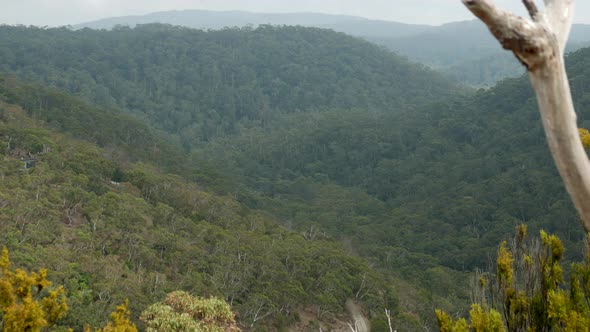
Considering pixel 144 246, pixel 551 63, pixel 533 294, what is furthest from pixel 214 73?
pixel 551 63

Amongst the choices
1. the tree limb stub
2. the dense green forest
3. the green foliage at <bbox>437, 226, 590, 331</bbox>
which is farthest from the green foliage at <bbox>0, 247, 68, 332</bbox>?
the dense green forest

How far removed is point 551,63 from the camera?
244 cm

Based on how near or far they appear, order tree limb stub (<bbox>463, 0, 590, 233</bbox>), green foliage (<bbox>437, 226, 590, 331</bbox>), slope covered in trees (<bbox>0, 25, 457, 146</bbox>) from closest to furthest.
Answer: tree limb stub (<bbox>463, 0, 590, 233</bbox>)
green foliage (<bbox>437, 226, 590, 331</bbox>)
slope covered in trees (<bbox>0, 25, 457, 146</bbox>)

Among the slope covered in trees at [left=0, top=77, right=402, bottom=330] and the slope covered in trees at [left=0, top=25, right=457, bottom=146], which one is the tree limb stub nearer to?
the slope covered in trees at [left=0, top=77, right=402, bottom=330]

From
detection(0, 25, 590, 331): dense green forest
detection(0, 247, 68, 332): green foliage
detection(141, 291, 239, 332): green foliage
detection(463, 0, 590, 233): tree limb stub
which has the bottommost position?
detection(0, 25, 590, 331): dense green forest

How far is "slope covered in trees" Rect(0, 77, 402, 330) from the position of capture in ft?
55.9

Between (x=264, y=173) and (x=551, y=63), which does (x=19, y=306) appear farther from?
(x=264, y=173)

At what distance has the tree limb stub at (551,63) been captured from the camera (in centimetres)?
237

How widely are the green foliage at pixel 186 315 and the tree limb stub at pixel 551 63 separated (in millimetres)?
10589

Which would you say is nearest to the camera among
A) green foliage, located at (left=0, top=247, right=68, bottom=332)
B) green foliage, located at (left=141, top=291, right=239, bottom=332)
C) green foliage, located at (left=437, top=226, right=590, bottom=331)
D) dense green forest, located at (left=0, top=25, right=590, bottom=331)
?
green foliage, located at (left=437, top=226, right=590, bottom=331)

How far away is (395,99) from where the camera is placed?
88.9 metres

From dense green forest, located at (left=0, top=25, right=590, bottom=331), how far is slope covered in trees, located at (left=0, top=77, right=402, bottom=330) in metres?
0.09

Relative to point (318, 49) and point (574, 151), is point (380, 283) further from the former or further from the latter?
point (318, 49)

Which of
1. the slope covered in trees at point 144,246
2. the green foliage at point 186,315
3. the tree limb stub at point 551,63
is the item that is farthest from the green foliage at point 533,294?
the slope covered in trees at point 144,246
